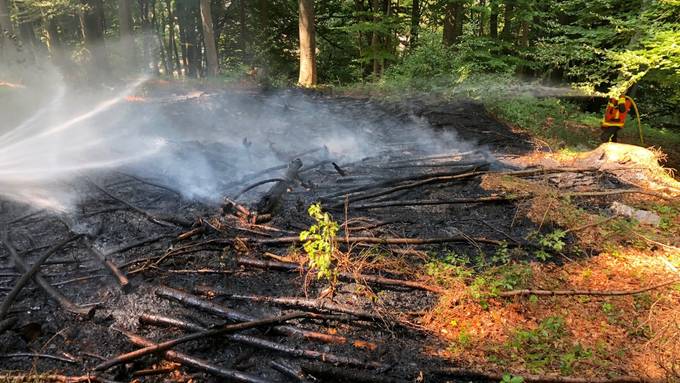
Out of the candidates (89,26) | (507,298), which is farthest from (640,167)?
(89,26)

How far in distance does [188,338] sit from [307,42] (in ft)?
46.5

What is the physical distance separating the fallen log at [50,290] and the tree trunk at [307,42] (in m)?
12.6

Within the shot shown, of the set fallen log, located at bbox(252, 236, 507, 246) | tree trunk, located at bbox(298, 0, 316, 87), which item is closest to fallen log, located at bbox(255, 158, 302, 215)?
fallen log, located at bbox(252, 236, 507, 246)

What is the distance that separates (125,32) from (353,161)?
14216mm

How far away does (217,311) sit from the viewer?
3846 millimetres

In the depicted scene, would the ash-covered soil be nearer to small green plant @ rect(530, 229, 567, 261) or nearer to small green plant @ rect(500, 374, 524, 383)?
small green plant @ rect(530, 229, 567, 261)

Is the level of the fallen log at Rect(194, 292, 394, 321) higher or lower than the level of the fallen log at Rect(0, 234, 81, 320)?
lower

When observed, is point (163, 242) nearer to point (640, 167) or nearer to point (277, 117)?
point (277, 117)

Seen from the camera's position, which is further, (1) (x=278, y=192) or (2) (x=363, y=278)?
(1) (x=278, y=192)

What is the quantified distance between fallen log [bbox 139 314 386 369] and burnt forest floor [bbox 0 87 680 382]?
0.6 inches

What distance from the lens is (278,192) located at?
6648 millimetres

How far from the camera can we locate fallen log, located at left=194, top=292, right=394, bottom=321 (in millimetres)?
3908

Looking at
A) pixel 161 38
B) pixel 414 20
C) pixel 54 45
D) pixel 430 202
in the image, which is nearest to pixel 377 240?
pixel 430 202

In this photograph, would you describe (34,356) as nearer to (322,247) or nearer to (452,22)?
(322,247)
